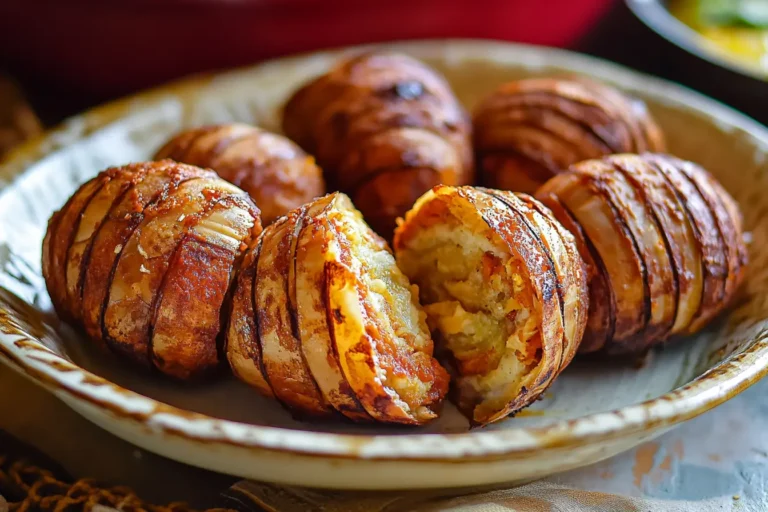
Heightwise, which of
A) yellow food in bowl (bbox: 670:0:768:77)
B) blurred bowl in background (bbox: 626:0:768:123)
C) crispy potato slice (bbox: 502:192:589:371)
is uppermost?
crispy potato slice (bbox: 502:192:589:371)

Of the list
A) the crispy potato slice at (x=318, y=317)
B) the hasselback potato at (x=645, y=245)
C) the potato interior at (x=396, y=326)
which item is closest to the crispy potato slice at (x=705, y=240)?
the hasselback potato at (x=645, y=245)

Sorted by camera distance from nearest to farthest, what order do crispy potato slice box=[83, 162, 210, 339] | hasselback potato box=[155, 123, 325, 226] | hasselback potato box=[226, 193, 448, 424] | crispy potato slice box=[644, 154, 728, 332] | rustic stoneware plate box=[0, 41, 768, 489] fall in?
1. rustic stoneware plate box=[0, 41, 768, 489]
2. hasselback potato box=[226, 193, 448, 424]
3. crispy potato slice box=[83, 162, 210, 339]
4. crispy potato slice box=[644, 154, 728, 332]
5. hasselback potato box=[155, 123, 325, 226]

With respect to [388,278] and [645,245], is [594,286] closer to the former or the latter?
[645,245]

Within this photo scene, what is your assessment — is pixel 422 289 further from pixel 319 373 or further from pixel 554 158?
pixel 554 158

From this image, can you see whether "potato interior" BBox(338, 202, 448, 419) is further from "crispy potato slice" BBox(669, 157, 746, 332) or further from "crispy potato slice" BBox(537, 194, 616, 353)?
"crispy potato slice" BBox(669, 157, 746, 332)

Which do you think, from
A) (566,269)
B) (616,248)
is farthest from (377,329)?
(616,248)

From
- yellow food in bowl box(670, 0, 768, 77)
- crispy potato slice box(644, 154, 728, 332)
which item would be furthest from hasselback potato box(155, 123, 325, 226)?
yellow food in bowl box(670, 0, 768, 77)
